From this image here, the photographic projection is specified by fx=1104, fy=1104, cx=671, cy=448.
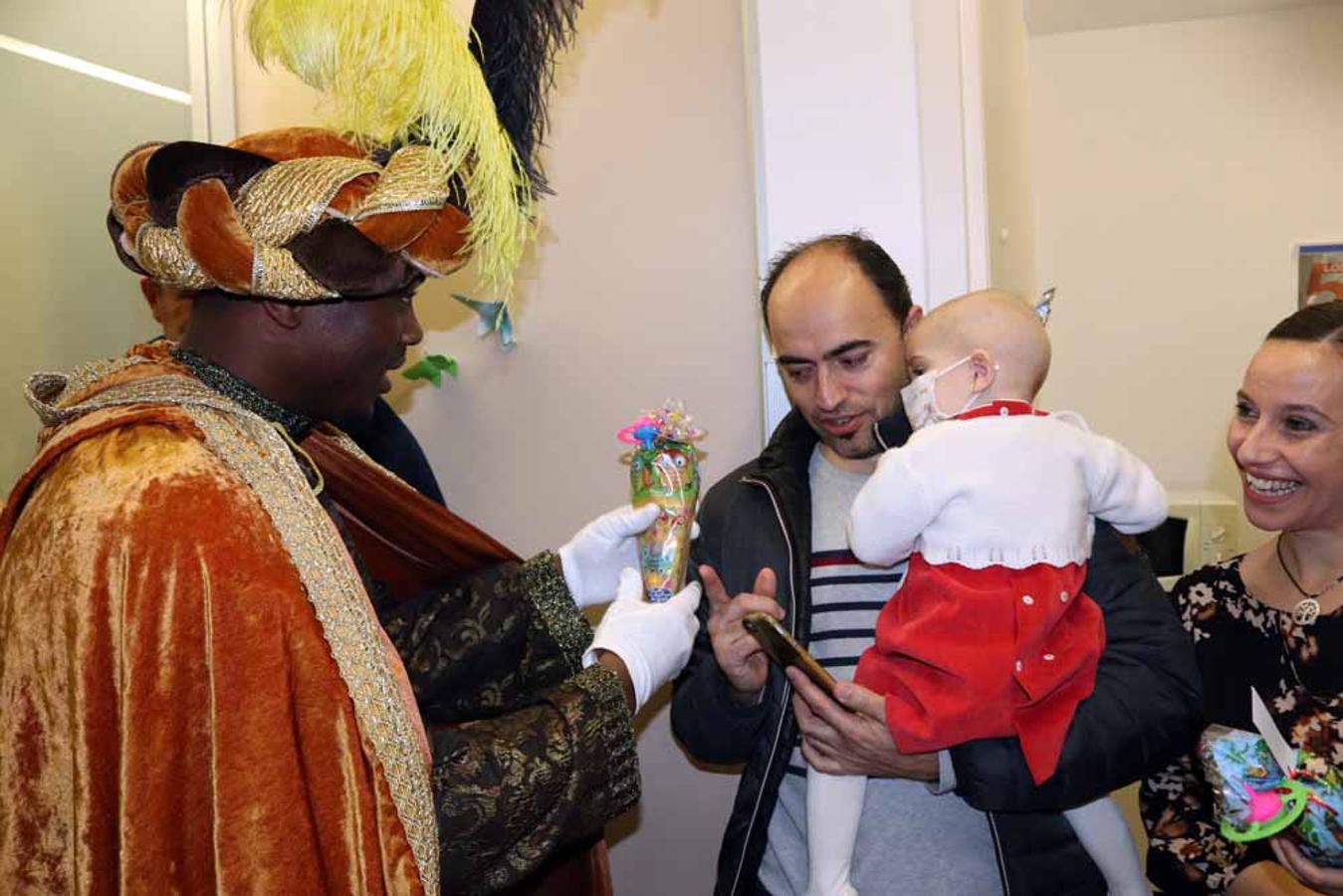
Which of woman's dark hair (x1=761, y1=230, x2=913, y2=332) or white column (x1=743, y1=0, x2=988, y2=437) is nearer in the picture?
woman's dark hair (x1=761, y1=230, x2=913, y2=332)

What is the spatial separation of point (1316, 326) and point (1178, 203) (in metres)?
3.62

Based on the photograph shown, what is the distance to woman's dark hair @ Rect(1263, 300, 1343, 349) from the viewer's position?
5.77 feet

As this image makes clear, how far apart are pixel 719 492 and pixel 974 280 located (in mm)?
782

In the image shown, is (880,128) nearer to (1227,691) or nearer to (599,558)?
(599,558)

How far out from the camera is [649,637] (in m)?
1.68

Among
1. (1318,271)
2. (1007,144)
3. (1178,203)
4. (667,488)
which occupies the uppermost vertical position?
(1178,203)

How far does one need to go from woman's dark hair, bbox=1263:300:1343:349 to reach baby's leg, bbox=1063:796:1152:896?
803 millimetres

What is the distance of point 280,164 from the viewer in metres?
1.42

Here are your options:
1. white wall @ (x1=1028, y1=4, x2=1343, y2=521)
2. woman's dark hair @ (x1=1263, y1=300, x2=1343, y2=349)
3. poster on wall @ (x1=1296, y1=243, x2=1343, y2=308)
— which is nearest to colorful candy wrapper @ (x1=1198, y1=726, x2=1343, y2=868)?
woman's dark hair @ (x1=1263, y1=300, x2=1343, y2=349)

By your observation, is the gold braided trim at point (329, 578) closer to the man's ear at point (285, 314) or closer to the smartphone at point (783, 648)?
the man's ear at point (285, 314)

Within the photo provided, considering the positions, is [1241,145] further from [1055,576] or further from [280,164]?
[280,164]

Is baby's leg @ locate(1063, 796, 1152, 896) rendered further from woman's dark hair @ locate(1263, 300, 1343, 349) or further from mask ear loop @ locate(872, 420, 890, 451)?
woman's dark hair @ locate(1263, 300, 1343, 349)

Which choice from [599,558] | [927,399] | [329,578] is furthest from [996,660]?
[329,578]

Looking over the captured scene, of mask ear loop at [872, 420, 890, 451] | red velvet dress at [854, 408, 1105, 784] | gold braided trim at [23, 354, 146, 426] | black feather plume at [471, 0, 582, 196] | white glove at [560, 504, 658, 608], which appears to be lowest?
red velvet dress at [854, 408, 1105, 784]
